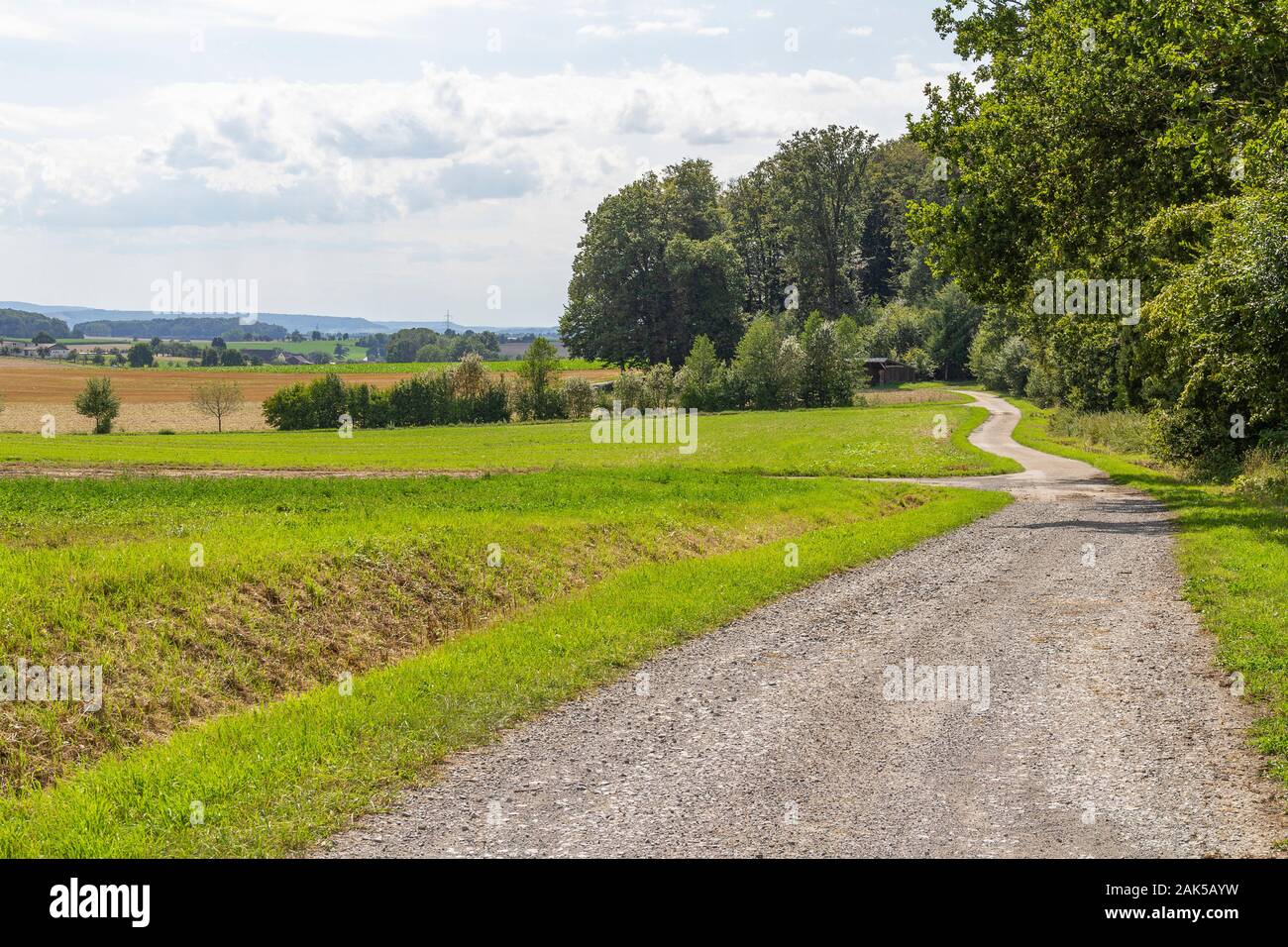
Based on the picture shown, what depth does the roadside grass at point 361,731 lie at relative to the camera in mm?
7777

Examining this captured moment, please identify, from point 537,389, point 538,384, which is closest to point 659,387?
point 538,384

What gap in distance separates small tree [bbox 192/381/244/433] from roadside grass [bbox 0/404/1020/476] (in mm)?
10565

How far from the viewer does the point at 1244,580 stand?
16969 mm

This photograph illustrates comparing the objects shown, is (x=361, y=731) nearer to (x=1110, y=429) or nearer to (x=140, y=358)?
(x=1110, y=429)

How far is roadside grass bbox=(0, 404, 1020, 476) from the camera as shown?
156 ft

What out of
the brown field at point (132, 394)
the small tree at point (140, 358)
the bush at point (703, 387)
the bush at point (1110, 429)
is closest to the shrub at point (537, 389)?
the bush at point (703, 387)

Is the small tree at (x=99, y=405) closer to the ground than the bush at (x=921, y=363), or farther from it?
closer to the ground

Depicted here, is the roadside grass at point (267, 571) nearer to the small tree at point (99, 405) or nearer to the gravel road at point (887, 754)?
the gravel road at point (887, 754)

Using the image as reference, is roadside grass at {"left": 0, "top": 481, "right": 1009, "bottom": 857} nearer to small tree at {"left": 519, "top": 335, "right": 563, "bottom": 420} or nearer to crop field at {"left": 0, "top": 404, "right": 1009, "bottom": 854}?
crop field at {"left": 0, "top": 404, "right": 1009, "bottom": 854}

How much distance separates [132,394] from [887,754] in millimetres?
123429

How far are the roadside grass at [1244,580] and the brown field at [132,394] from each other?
3248 inches

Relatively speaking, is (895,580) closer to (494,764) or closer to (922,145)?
(494,764)
